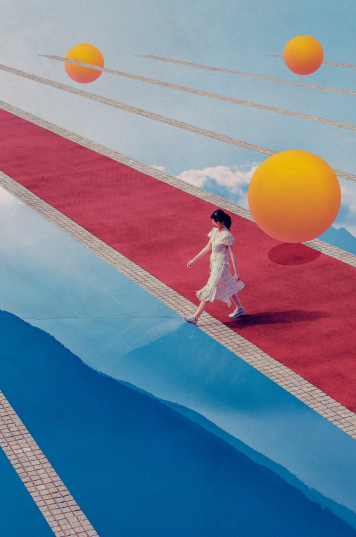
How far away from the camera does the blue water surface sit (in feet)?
18.2

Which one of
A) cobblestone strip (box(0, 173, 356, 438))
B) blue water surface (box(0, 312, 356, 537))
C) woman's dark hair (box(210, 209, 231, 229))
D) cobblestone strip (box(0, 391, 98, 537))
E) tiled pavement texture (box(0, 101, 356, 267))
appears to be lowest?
cobblestone strip (box(0, 391, 98, 537))

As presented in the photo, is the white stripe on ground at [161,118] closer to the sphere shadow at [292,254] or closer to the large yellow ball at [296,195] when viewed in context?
the sphere shadow at [292,254]

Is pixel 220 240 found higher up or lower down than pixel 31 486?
higher up

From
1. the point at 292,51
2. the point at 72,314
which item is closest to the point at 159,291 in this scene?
the point at 72,314

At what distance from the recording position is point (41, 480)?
591 centimetres

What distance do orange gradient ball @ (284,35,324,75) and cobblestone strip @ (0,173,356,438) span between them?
12134 mm

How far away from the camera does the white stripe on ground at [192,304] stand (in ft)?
23.1

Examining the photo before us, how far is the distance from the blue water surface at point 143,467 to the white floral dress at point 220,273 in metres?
1.83

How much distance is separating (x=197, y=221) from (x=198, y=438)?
6.19 meters

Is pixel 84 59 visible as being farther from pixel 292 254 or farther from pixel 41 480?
pixel 41 480

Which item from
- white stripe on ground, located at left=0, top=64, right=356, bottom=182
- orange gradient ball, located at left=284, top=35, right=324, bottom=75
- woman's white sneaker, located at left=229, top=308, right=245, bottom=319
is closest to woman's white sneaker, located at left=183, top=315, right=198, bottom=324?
woman's white sneaker, located at left=229, top=308, right=245, bottom=319

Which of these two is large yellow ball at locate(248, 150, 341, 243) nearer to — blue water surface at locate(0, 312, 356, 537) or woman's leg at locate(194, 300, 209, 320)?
woman's leg at locate(194, 300, 209, 320)

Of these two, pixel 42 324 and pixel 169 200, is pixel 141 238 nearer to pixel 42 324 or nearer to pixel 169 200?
pixel 169 200

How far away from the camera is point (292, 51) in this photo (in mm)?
21203
